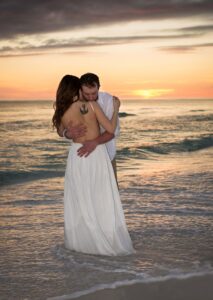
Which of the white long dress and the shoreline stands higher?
the white long dress

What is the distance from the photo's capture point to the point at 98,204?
5855 millimetres

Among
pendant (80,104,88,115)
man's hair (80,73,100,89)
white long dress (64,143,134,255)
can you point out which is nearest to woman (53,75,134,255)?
white long dress (64,143,134,255)

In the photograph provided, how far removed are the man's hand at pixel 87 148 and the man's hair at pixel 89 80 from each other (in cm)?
67

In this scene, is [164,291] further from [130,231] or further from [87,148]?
[130,231]

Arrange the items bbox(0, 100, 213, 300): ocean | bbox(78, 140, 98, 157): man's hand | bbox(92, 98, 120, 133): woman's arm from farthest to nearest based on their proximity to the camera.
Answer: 1. bbox(78, 140, 98, 157): man's hand
2. bbox(92, 98, 120, 133): woman's arm
3. bbox(0, 100, 213, 300): ocean

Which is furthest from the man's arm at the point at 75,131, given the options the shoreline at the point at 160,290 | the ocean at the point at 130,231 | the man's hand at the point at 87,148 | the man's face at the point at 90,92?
the shoreline at the point at 160,290

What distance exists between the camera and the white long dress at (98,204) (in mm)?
5832

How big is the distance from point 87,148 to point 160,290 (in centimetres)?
183

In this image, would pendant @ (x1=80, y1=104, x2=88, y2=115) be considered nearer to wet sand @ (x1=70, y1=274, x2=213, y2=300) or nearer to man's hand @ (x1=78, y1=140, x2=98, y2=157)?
man's hand @ (x1=78, y1=140, x2=98, y2=157)

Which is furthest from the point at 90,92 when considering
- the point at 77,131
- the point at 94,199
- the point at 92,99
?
the point at 94,199

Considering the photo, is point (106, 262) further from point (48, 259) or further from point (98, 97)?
point (98, 97)

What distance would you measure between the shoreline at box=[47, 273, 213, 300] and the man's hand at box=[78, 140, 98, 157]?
1604mm

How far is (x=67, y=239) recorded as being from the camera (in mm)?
6078

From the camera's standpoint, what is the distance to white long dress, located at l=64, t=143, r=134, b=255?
5832 mm
